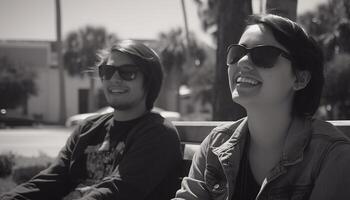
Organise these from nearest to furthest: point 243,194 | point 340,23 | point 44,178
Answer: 1. point 243,194
2. point 44,178
3. point 340,23

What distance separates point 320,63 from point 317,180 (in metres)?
0.57

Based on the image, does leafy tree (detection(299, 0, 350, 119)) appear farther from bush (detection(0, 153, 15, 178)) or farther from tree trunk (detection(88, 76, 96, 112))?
bush (detection(0, 153, 15, 178))

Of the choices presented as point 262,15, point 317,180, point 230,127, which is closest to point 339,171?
point 317,180

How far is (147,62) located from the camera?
3.21m

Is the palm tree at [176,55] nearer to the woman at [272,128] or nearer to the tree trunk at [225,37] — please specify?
the tree trunk at [225,37]

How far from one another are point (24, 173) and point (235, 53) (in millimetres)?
5114

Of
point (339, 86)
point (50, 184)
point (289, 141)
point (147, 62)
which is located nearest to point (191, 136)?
point (147, 62)

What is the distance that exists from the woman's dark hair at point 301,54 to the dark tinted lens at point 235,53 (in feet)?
0.43

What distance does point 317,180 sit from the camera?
184 centimetres

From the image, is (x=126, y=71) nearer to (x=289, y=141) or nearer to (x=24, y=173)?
(x=289, y=141)

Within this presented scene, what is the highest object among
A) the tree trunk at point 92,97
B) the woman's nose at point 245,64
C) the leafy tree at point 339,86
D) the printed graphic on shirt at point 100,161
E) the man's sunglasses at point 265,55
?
the man's sunglasses at point 265,55

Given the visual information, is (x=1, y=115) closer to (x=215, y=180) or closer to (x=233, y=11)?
(x=233, y=11)

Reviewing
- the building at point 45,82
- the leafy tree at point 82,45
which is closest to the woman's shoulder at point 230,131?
the leafy tree at point 82,45

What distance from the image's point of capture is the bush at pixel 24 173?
6.57 m
